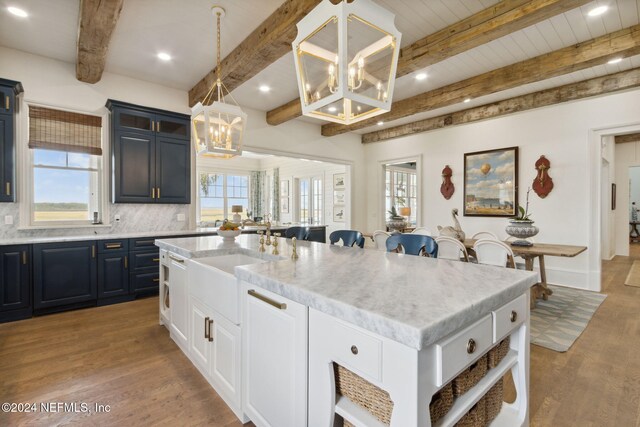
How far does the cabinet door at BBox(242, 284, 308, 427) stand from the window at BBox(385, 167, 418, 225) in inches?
257

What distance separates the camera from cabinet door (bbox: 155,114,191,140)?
4.47m

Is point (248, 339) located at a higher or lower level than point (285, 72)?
lower

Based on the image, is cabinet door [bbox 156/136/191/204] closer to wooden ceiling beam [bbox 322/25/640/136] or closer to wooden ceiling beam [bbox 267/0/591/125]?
wooden ceiling beam [bbox 267/0/591/125]

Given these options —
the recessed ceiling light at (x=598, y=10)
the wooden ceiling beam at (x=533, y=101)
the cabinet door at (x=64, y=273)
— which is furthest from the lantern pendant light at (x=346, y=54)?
the wooden ceiling beam at (x=533, y=101)

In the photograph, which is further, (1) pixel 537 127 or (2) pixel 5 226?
(1) pixel 537 127

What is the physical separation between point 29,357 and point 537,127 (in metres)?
6.95

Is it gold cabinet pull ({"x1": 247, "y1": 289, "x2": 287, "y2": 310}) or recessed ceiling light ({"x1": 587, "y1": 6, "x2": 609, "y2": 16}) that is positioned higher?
recessed ceiling light ({"x1": 587, "y1": 6, "x2": 609, "y2": 16})

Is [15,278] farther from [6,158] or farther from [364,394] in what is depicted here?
[364,394]

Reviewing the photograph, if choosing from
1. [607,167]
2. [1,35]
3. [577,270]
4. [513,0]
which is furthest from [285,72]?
[607,167]

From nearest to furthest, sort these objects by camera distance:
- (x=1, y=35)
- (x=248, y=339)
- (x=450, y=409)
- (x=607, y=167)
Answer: (x=450, y=409) → (x=248, y=339) → (x=1, y=35) → (x=607, y=167)

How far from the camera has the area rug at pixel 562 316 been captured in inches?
112

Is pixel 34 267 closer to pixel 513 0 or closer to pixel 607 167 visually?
pixel 513 0

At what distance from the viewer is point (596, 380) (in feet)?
7.27

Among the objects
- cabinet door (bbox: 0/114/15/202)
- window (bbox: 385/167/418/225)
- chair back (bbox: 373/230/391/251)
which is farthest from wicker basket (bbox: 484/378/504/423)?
window (bbox: 385/167/418/225)
